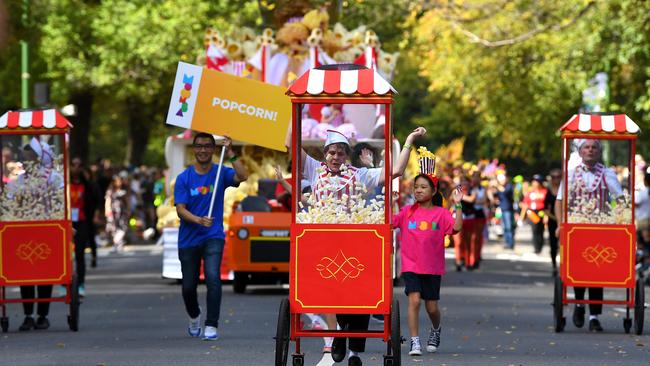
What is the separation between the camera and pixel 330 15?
95.0ft

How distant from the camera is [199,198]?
13836 millimetres

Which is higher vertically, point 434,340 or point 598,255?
point 598,255

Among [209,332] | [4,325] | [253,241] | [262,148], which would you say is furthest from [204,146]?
[262,148]

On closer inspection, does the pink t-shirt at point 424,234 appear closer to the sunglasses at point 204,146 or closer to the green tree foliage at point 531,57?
the sunglasses at point 204,146

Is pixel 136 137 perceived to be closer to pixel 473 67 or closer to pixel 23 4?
pixel 473 67

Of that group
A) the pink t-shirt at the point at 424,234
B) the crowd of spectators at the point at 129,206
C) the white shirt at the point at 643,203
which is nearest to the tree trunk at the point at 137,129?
the crowd of spectators at the point at 129,206

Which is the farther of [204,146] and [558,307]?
[558,307]

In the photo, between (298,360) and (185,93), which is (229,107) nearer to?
(185,93)

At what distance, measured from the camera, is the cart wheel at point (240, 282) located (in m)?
21.3

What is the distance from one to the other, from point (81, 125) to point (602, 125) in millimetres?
36780

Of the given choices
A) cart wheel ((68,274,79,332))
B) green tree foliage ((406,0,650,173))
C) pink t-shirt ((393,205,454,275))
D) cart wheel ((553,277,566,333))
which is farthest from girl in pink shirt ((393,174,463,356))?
green tree foliage ((406,0,650,173))

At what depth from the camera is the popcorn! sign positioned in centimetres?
1428

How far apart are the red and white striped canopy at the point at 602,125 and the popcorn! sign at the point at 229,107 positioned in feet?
8.67

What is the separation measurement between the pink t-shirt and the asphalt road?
28.5 inches
